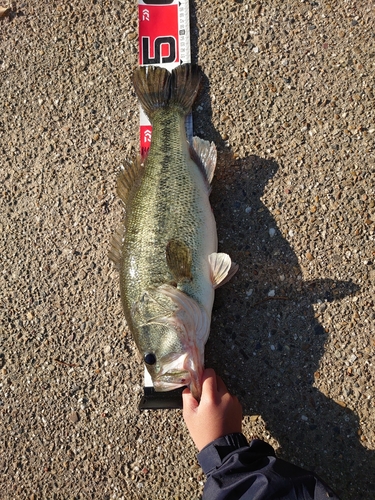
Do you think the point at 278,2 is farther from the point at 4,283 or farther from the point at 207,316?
the point at 4,283

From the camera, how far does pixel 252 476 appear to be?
1904 mm

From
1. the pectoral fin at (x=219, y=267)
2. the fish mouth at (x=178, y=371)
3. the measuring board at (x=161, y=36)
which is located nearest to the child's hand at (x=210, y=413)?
the fish mouth at (x=178, y=371)

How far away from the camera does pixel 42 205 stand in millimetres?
2889

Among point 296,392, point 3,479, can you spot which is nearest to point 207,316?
point 296,392

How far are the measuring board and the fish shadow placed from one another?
0.68 m

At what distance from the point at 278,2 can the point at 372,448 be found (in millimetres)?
2728

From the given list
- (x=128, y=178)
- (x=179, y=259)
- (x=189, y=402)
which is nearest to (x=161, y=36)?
(x=128, y=178)

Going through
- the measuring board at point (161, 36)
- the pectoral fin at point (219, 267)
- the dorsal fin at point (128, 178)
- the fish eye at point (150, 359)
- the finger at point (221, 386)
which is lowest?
the finger at point (221, 386)

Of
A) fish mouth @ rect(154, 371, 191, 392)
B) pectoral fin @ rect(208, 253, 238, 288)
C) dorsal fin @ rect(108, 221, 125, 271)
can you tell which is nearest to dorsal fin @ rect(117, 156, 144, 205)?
dorsal fin @ rect(108, 221, 125, 271)

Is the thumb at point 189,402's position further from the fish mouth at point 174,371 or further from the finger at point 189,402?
the fish mouth at point 174,371

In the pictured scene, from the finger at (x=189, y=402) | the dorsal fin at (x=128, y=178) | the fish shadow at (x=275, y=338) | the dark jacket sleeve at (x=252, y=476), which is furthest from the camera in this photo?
the dorsal fin at (x=128, y=178)

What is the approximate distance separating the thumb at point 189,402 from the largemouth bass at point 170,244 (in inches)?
1.3

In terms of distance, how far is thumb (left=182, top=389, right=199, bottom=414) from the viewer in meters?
2.22

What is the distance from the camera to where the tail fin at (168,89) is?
2.55m
